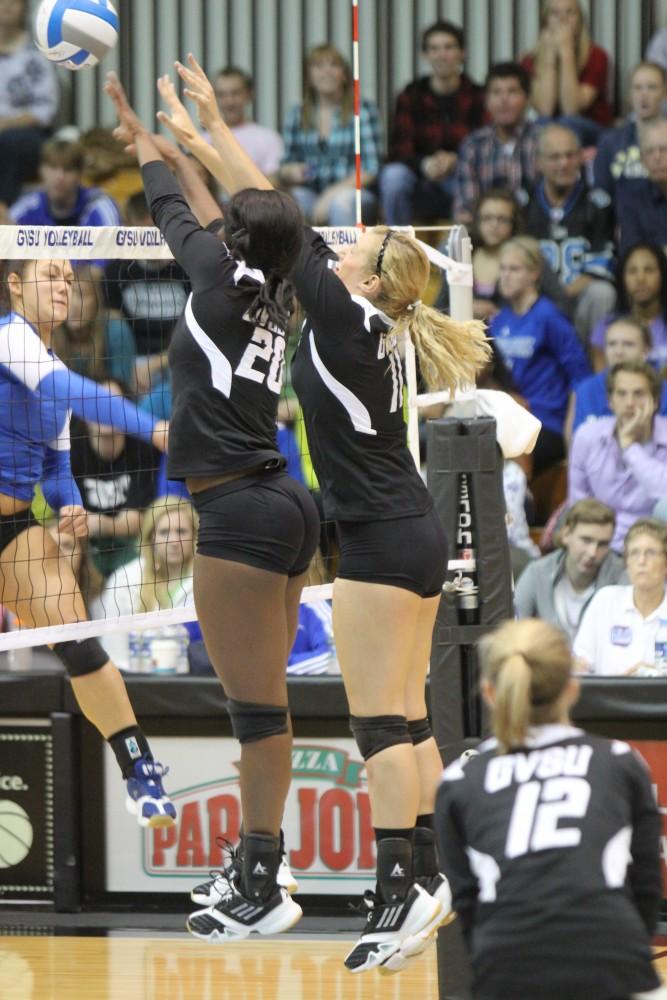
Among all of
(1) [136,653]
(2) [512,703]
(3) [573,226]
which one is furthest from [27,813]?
(3) [573,226]

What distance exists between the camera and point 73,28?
16.1 feet

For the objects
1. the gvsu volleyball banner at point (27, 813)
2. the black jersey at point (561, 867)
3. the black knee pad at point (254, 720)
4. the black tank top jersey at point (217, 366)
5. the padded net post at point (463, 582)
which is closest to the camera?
the black jersey at point (561, 867)

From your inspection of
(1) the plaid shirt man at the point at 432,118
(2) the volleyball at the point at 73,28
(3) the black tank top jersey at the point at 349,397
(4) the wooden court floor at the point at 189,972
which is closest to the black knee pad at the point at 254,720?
(3) the black tank top jersey at the point at 349,397

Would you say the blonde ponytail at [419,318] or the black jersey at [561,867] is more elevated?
the blonde ponytail at [419,318]

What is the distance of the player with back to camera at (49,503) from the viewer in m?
5.15

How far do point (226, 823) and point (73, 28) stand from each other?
141 inches

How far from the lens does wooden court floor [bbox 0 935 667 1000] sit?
5969mm

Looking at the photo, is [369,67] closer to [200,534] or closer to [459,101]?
[459,101]

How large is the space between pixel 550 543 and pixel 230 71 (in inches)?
157

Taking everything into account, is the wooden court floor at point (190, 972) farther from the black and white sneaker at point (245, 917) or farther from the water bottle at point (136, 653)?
the black and white sneaker at point (245, 917)

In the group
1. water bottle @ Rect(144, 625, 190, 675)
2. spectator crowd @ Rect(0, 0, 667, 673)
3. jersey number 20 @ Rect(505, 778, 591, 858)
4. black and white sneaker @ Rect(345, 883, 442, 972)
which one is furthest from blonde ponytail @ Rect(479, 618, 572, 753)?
water bottle @ Rect(144, 625, 190, 675)

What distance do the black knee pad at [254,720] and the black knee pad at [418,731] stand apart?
0.54 m

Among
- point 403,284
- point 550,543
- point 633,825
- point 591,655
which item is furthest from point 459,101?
point 633,825

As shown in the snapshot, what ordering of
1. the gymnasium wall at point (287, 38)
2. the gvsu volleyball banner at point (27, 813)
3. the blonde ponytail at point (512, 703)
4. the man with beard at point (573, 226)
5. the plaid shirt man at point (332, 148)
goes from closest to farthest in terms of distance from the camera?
the blonde ponytail at point (512, 703), the gvsu volleyball banner at point (27, 813), the man with beard at point (573, 226), the plaid shirt man at point (332, 148), the gymnasium wall at point (287, 38)
